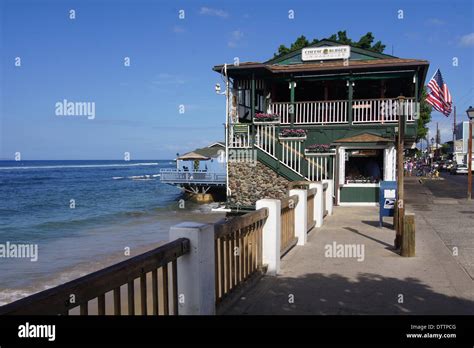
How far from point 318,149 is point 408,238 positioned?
9.36m

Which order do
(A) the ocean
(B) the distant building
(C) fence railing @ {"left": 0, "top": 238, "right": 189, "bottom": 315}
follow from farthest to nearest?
(B) the distant building
(A) the ocean
(C) fence railing @ {"left": 0, "top": 238, "right": 189, "bottom": 315}

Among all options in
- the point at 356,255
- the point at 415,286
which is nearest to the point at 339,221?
the point at 356,255

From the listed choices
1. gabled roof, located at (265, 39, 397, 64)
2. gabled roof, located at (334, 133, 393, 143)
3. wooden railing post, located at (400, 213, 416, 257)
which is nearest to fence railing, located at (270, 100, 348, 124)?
gabled roof, located at (334, 133, 393, 143)

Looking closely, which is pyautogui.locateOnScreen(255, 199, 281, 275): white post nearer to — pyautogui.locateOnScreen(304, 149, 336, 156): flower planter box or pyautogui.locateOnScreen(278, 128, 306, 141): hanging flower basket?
pyautogui.locateOnScreen(304, 149, 336, 156): flower planter box

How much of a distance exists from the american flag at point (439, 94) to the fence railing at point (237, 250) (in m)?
17.2

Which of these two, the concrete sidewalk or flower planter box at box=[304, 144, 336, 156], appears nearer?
the concrete sidewalk

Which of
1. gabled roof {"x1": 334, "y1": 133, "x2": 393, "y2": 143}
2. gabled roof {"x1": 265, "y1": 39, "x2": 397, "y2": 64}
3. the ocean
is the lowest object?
the ocean

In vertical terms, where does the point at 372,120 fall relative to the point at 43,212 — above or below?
above

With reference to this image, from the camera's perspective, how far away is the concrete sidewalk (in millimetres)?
4652

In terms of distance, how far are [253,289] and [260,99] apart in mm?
16797

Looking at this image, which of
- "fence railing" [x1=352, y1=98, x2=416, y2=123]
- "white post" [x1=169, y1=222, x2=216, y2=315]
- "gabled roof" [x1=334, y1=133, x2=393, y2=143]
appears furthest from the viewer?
"fence railing" [x1=352, y1=98, x2=416, y2=123]

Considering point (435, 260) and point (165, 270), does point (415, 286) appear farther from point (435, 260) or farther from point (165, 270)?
point (165, 270)
